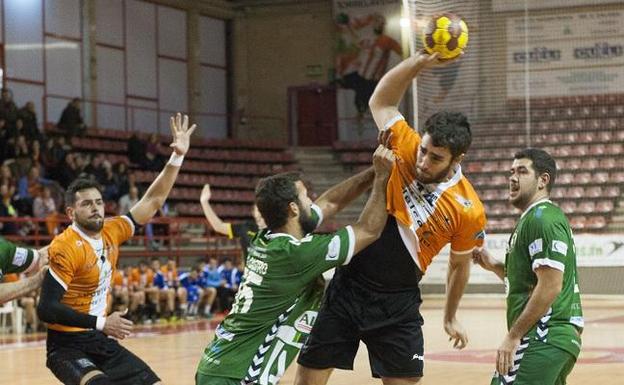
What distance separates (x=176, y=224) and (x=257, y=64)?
10.7 m

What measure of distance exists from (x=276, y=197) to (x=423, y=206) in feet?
3.12

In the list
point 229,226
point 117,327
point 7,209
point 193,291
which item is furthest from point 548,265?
point 193,291

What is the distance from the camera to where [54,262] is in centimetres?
637

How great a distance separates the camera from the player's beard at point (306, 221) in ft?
16.8

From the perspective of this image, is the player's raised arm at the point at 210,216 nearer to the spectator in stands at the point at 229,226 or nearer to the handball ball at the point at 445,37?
the spectator in stands at the point at 229,226

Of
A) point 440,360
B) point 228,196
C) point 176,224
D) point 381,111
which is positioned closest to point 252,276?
point 381,111

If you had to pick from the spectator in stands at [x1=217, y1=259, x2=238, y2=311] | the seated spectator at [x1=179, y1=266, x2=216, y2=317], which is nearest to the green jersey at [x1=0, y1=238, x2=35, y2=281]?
the seated spectator at [x1=179, y1=266, x2=216, y2=317]

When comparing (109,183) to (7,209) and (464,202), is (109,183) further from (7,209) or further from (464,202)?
(464,202)

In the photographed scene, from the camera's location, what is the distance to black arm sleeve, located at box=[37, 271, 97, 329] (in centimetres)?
620

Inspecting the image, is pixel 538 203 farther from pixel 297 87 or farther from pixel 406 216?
pixel 297 87

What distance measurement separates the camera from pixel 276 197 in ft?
16.3

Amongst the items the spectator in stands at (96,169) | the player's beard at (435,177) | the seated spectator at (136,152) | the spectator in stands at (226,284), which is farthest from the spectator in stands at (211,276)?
the player's beard at (435,177)

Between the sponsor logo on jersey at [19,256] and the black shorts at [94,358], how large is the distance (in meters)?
0.45

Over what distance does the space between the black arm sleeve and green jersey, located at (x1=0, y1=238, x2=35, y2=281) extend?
14.7 inches
